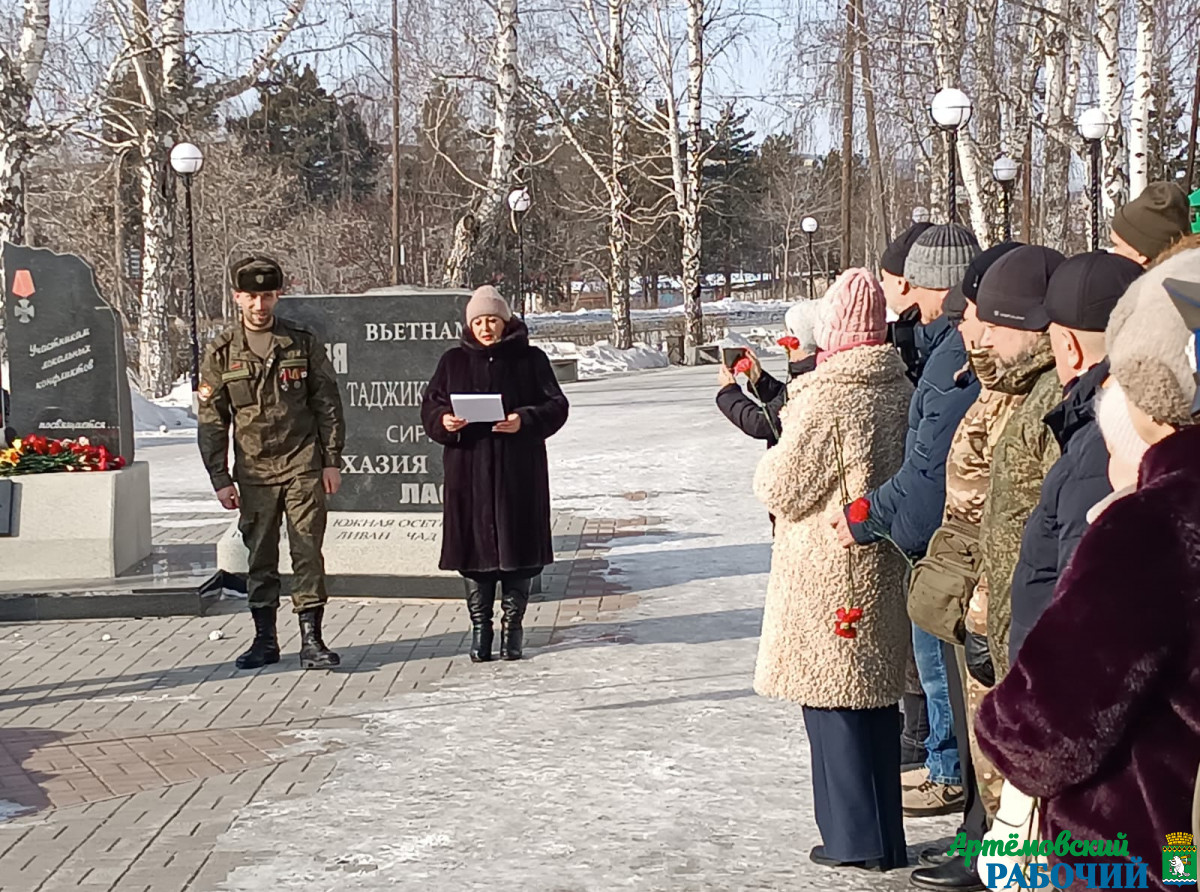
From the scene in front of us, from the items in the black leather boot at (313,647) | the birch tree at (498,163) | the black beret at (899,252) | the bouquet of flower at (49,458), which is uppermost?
the birch tree at (498,163)

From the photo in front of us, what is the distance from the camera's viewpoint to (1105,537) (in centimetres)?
234

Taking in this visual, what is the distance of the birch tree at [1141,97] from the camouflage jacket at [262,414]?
17440mm

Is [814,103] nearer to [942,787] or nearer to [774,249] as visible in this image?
[942,787]

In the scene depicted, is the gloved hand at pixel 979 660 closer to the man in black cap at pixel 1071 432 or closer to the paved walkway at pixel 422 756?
the man in black cap at pixel 1071 432

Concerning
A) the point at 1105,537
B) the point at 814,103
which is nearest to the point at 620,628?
the point at 1105,537

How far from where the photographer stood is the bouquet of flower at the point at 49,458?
9.76 m

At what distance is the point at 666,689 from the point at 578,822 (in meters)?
1.90

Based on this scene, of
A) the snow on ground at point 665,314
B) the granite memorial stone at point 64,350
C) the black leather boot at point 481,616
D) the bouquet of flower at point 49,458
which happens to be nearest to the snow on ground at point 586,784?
the black leather boot at point 481,616

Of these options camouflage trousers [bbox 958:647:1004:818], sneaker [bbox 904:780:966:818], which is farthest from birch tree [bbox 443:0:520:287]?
camouflage trousers [bbox 958:647:1004:818]

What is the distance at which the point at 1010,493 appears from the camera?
379 cm

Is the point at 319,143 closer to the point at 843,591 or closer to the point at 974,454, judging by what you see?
the point at 843,591

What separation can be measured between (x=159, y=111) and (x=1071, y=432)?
20.9 metres

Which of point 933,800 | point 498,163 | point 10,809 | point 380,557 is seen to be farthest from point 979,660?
point 498,163

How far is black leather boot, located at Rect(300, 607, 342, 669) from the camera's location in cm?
767
